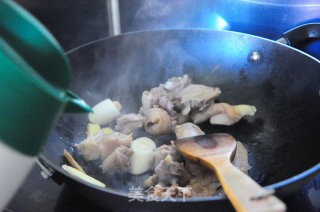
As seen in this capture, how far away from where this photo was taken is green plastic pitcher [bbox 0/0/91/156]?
22.5 inches

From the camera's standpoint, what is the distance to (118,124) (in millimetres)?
1668

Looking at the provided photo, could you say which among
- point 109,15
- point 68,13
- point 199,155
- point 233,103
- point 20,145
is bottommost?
point 20,145

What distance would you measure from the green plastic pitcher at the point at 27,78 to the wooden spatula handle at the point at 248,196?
0.48 meters

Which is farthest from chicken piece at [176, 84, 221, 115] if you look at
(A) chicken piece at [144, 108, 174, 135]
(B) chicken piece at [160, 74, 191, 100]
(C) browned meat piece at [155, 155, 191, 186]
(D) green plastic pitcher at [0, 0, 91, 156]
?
(D) green plastic pitcher at [0, 0, 91, 156]

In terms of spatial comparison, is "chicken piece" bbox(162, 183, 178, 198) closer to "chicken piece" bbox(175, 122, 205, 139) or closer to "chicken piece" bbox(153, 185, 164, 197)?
"chicken piece" bbox(153, 185, 164, 197)

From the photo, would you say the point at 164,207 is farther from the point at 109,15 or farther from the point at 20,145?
the point at 109,15

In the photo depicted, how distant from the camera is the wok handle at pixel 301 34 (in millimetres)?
1804

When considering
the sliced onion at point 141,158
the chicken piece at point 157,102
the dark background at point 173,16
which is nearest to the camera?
the sliced onion at point 141,158

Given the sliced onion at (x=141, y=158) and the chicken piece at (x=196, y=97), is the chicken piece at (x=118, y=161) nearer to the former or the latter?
the sliced onion at (x=141, y=158)

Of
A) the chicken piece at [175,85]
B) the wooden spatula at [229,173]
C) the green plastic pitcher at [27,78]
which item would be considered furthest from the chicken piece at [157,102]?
the green plastic pitcher at [27,78]

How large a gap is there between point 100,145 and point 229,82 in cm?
90

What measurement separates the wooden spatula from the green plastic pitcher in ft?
1.59

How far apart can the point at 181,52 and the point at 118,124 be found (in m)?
0.65

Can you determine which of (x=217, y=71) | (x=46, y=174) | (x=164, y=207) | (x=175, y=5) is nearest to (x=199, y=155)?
(x=164, y=207)
